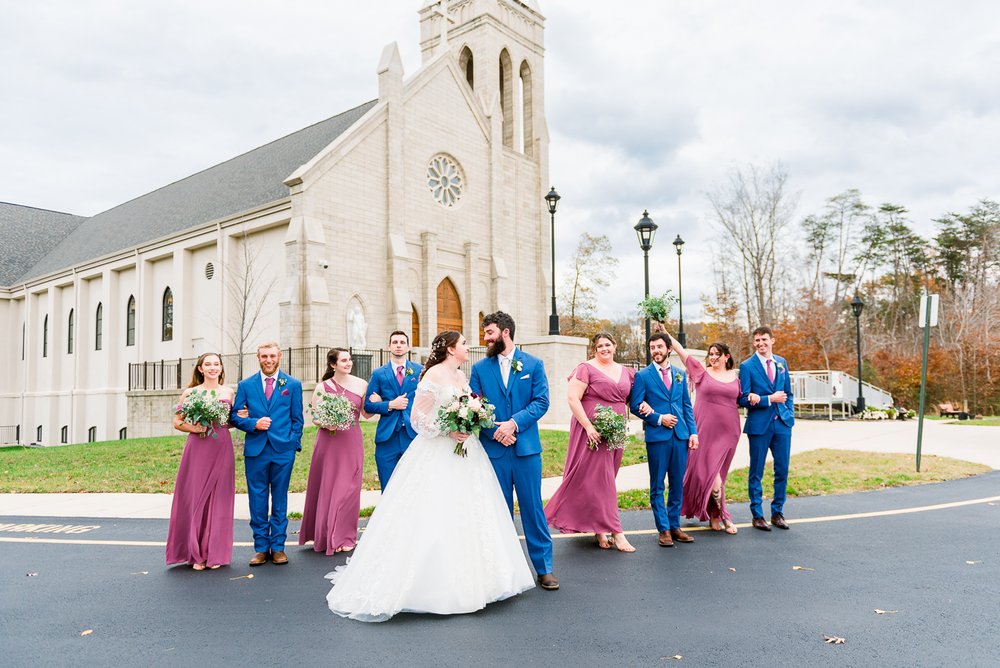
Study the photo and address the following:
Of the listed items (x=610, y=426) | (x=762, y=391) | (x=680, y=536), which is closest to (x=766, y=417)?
(x=762, y=391)

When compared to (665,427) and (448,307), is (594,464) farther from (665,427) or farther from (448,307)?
(448,307)

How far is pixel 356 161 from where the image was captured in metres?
28.2

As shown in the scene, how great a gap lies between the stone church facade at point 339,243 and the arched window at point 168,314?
0.15 m

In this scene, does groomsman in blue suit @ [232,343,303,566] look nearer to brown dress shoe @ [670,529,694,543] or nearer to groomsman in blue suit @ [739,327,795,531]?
brown dress shoe @ [670,529,694,543]

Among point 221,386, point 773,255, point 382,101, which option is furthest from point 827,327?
point 221,386

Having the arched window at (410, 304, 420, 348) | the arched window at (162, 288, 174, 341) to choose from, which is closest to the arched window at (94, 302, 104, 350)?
the arched window at (162, 288, 174, 341)

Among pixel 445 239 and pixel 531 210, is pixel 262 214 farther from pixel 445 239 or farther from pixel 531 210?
pixel 531 210

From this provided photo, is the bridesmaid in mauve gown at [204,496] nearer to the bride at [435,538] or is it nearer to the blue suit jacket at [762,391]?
the bride at [435,538]

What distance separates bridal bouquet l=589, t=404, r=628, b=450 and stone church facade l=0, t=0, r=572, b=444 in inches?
782

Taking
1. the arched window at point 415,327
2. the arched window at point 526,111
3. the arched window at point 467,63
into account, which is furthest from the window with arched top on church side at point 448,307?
the arched window at point 467,63

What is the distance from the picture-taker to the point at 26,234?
48781 millimetres

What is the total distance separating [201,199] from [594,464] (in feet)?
110

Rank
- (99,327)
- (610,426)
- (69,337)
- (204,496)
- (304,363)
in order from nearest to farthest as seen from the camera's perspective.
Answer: (204,496)
(610,426)
(304,363)
(99,327)
(69,337)

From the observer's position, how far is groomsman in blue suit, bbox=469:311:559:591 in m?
Result: 5.98
